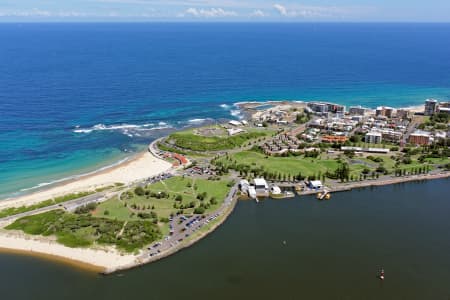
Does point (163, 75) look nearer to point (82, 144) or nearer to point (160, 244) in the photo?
point (82, 144)

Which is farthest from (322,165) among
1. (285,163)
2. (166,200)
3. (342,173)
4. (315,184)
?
(166,200)

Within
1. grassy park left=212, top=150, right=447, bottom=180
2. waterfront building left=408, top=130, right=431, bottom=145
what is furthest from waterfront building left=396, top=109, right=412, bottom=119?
grassy park left=212, top=150, right=447, bottom=180

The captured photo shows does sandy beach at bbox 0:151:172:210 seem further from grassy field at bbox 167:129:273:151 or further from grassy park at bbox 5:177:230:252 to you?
grassy field at bbox 167:129:273:151

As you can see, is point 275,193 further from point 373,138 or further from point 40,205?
point 373,138

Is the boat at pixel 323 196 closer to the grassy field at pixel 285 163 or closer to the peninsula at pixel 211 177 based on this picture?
the peninsula at pixel 211 177

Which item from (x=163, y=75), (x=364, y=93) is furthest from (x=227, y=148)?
(x=163, y=75)

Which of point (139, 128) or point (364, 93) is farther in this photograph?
point (364, 93)

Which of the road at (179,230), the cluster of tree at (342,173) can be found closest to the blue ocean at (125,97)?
the road at (179,230)
